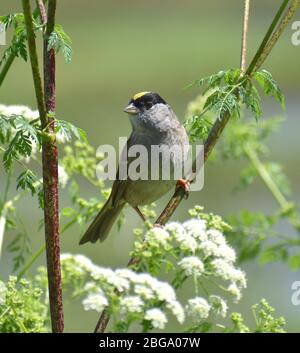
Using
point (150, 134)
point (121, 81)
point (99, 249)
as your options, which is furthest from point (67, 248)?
point (121, 81)

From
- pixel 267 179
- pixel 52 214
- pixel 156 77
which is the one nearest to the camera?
pixel 52 214

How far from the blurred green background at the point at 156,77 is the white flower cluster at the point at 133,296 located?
4.18 metres

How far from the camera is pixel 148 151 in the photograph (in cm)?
514

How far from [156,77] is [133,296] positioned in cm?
1017

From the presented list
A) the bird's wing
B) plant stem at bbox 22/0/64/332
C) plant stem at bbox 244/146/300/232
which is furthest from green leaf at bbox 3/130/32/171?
plant stem at bbox 244/146/300/232

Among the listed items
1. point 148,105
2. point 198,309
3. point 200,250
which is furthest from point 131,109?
point 198,309

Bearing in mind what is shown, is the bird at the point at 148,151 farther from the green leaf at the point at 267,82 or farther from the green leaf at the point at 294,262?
the green leaf at the point at 267,82

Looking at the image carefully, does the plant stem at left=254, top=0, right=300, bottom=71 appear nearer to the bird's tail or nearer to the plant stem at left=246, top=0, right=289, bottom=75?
the plant stem at left=246, top=0, right=289, bottom=75

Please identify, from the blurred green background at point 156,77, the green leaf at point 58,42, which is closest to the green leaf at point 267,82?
the green leaf at point 58,42

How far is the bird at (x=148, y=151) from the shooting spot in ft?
16.0

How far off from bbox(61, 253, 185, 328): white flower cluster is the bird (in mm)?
2236

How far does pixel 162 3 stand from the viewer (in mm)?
15461

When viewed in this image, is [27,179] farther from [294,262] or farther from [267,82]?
[294,262]
